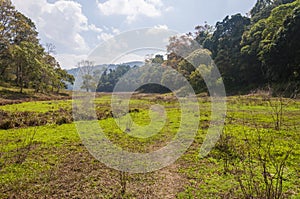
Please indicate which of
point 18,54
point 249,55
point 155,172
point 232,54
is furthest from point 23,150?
point 232,54

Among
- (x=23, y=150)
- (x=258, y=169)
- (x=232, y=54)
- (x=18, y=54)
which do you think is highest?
(x=232, y=54)

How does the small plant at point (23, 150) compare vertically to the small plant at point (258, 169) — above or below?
below

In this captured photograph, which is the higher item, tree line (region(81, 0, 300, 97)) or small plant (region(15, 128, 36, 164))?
tree line (region(81, 0, 300, 97))

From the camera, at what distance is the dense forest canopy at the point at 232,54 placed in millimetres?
32031

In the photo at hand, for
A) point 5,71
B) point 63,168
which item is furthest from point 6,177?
point 5,71

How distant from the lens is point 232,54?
50.3 m

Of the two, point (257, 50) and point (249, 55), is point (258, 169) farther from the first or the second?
point (249, 55)

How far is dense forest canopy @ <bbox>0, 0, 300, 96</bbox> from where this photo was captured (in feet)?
105

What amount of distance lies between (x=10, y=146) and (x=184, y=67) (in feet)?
151

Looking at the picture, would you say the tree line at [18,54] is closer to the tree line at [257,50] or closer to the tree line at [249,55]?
the tree line at [249,55]

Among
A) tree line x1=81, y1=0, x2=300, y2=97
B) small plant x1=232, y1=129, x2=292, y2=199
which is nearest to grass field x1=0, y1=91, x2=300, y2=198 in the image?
small plant x1=232, y1=129, x2=292, y2=199

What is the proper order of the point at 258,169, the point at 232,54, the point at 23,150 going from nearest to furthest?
the point at 258,169 → the point at 23,150 → the point at 232,54

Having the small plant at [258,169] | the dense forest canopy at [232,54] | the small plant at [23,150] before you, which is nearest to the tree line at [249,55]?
the dense forest canopy at [232,54]

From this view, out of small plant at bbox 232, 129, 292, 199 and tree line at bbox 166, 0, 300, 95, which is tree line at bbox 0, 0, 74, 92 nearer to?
tree line at bbox 166, 0, 300, 95
